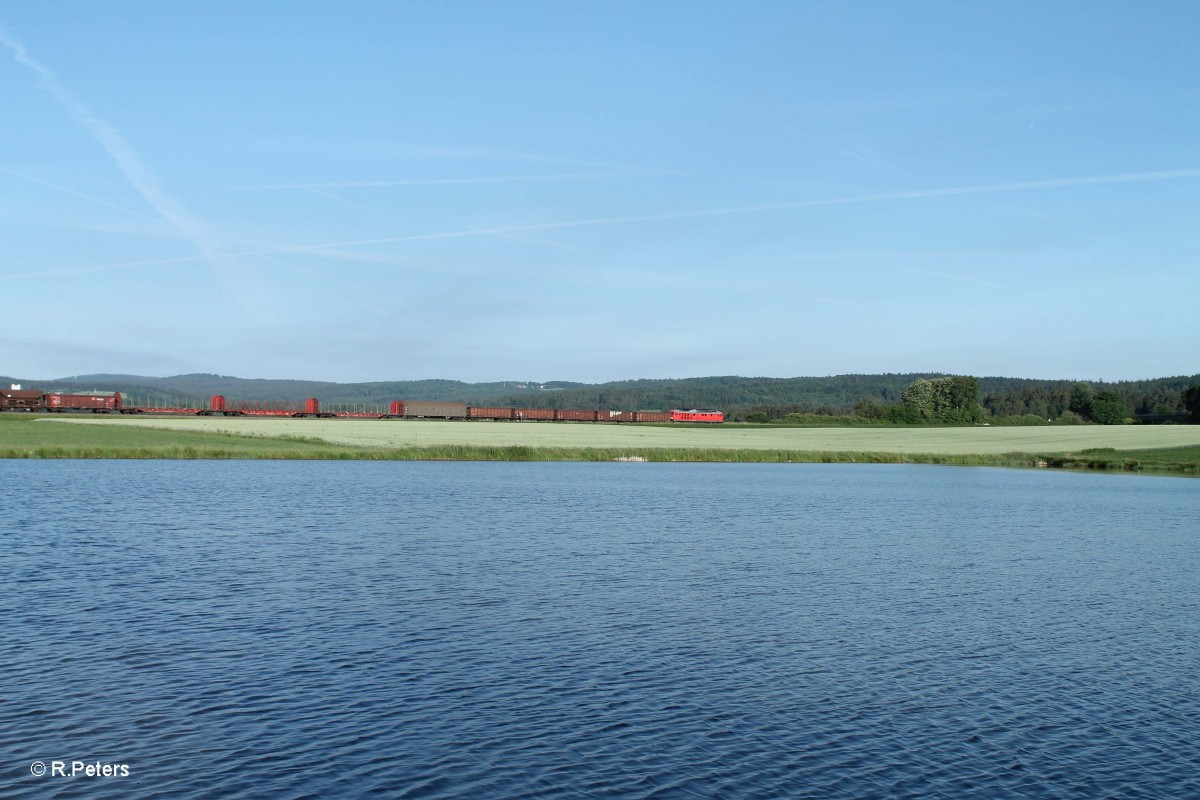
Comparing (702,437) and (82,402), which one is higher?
(82,402)

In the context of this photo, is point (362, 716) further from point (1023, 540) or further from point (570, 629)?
point (1023, 540)

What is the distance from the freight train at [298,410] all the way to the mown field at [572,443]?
20425 millimetres

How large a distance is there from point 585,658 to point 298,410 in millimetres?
153395

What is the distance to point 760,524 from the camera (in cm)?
3916

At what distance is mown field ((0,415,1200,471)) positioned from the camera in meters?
77.6

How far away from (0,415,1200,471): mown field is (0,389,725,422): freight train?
2042 centimetres

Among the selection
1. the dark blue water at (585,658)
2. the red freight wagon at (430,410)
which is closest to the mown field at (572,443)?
the red freight wagon at (430,410)

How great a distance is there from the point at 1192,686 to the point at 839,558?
45.3ft

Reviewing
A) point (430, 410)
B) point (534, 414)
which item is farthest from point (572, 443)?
point (430, 410)

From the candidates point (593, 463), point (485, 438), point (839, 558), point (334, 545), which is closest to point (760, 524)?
point (839, 558)

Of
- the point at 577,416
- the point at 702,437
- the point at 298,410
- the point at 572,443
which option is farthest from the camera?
the point at 577,416

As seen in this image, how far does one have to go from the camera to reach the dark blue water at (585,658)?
12.3 metres

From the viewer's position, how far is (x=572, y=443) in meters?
97.4

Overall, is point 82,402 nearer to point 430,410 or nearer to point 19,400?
point 19,400
